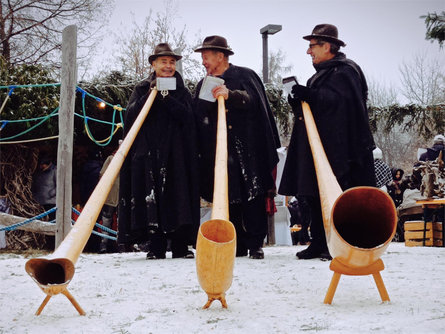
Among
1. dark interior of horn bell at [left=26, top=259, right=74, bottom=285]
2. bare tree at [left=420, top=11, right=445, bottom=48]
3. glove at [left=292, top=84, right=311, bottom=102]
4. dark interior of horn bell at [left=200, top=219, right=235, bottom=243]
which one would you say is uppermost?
bare tree at [left=420, top=11, right=445, bottom=48]

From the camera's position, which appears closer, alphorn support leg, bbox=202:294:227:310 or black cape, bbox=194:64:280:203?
alphorn support leg, bbox=202:294:227:310

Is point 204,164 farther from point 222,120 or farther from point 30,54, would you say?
point 30,54

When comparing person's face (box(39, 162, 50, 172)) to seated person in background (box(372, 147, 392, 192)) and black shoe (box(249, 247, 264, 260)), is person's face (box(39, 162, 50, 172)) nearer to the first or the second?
black shoe (box(249, 247, 264, 260))

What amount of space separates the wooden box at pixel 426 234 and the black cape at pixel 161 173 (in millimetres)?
4530

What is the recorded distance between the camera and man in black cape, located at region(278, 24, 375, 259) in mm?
4695

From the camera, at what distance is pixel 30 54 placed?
13.9 metres

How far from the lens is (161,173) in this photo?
5.15 metres

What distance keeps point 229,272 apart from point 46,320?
2.93 ft

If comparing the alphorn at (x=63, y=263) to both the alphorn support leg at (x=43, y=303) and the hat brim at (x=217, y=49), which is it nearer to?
the alphorn support leg at (x=43, y=303)

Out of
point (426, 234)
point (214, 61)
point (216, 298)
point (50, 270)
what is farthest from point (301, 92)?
point (426, 234)

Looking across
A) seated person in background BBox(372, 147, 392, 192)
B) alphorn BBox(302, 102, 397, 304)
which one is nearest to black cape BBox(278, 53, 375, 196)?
alphorn BBox(302, 102, 397, 304)

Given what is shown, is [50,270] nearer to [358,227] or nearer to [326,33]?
[358,227]

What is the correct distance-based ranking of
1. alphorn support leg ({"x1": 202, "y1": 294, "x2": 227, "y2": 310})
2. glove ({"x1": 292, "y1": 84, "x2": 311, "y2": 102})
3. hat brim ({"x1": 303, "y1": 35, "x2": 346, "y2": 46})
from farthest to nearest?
hat brim ({"x1": 303, "y1": 35, "x2": 346, "y2": 46}) < glove ({"x1": 292, "y1": 84, "x2": 311, "y2": 102}) < alphorn support leg ({"x1": 202, "y1": 294, "x2": 227, "y2": 310})

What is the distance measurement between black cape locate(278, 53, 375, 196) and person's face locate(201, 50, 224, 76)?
890 millimetres
